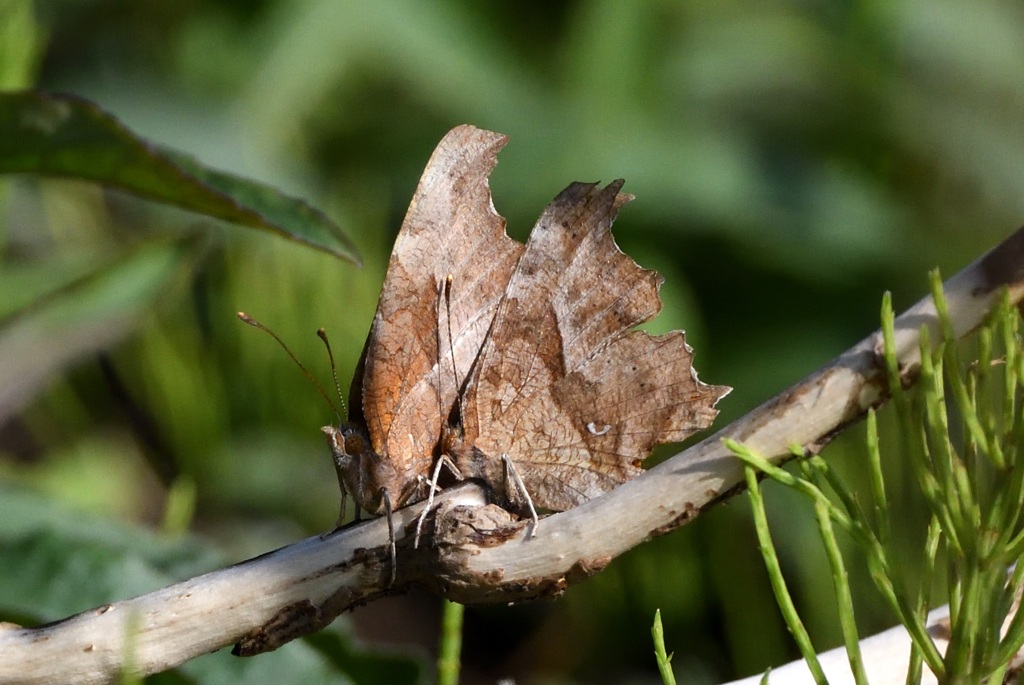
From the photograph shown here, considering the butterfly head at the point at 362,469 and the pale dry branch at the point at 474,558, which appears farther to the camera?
the butterfly head at the point at 362,469

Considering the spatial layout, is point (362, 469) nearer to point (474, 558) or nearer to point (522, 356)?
point (522, 356)

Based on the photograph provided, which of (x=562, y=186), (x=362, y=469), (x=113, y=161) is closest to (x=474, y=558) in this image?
(x=362, y=469)

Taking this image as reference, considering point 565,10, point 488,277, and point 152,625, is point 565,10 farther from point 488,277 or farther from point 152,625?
point 152,625

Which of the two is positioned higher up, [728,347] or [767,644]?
[728,347]

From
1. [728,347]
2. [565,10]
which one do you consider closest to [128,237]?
[565,10]

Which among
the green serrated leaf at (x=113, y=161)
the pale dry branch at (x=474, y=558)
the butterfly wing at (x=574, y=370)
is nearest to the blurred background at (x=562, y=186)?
the butterfly wing at (x=574, y=370)

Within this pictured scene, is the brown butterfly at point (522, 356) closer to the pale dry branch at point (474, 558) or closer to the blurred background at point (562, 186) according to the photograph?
the pale dry branch at point (474, 558)

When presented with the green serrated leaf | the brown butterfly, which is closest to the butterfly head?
the brown butterfly
